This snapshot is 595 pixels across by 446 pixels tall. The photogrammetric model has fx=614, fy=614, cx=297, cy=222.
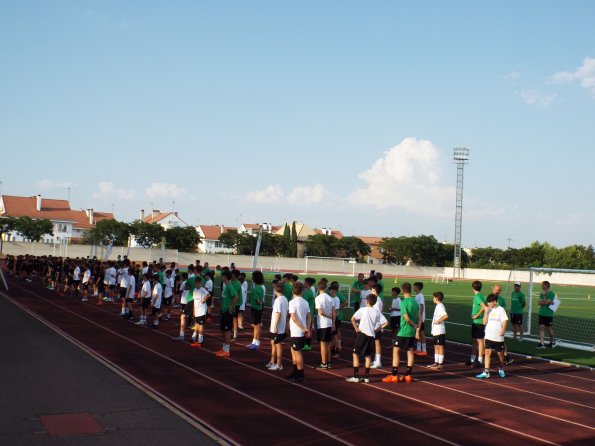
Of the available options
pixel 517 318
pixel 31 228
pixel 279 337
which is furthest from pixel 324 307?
pixel 31 228

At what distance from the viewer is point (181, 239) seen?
8488cm

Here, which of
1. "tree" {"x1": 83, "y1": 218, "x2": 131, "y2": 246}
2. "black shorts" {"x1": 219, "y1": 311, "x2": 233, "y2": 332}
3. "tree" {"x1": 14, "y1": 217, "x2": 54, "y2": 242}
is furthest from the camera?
"tree" {"x1": 83, "y1": 218, "x2": 131, "y2": 246}

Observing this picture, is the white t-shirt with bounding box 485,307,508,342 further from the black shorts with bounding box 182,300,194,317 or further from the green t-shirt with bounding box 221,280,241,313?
the black shorts with bounding box 182,300,194,317

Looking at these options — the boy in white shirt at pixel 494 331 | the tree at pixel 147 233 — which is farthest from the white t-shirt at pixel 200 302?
the tree at pixel 147 233

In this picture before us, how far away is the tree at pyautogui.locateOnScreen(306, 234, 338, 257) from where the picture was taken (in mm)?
98125

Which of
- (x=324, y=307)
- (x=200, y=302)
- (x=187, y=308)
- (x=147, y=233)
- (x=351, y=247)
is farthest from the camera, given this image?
(x=351, y=247)

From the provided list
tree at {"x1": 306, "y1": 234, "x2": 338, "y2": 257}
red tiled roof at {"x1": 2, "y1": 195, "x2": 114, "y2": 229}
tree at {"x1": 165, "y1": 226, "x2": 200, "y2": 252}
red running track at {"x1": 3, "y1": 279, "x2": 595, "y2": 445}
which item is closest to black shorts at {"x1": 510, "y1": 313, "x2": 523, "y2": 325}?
red running track at {"x1": 3, "y1": 279, "x2": 595, "y2": 445}

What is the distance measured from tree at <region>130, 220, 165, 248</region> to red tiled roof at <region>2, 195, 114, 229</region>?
76.6ft

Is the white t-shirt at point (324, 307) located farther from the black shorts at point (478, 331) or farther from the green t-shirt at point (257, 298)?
the black shorts at point (478, 331)

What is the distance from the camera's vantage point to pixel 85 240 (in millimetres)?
89000

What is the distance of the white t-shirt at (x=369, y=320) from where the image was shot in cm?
1145

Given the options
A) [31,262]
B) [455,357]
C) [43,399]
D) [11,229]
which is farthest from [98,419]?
[11,229]

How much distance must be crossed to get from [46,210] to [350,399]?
348 feet

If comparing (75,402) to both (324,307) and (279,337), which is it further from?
(324,307)
